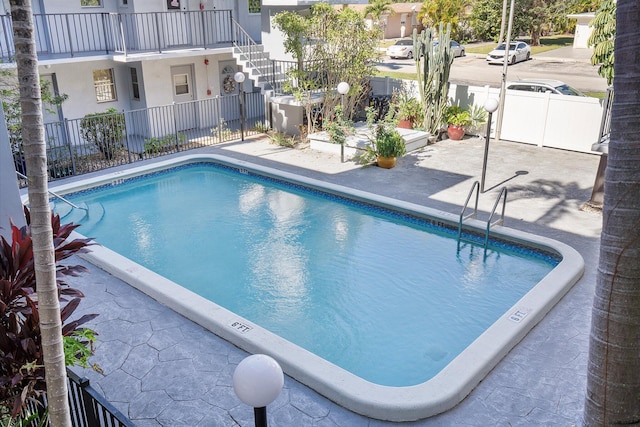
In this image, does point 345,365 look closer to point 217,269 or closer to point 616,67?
point 217,269

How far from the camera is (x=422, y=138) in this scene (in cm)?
1502

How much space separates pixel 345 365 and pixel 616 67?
5.15m

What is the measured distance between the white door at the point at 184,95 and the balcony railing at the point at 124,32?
3.06 ft

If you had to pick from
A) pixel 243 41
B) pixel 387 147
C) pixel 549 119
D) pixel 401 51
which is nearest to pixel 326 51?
pixel 243 41

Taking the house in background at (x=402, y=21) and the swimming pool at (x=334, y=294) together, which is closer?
the swimming pool at (x=334, y=294)

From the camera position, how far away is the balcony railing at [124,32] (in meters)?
14.6

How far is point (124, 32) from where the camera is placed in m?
16.3

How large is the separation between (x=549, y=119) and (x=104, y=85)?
13.0m

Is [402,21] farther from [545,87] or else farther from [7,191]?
[7,191]

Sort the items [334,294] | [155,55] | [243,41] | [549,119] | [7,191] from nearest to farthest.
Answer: [7,191], [334,294], [549,119], [155,55], [243,41]

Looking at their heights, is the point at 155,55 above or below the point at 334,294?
above

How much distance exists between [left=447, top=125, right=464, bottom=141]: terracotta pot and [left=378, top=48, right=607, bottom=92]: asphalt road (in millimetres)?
12541

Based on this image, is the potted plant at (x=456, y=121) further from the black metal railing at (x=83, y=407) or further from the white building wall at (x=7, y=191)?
the black metal railing at (x=83, y=407)

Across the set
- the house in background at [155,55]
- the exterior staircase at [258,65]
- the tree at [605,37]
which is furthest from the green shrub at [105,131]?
the tree at [605,37]
